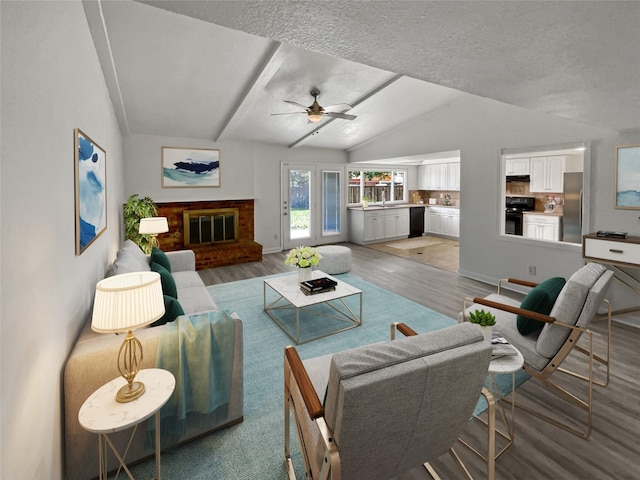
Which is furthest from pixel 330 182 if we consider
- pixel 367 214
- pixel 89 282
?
pixel 89 282

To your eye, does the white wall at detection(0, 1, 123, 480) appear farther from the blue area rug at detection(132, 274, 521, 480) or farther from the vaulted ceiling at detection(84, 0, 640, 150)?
the blue area rug at detection(132, 274, 521, 480)

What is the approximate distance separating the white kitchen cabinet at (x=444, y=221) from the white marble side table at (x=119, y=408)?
8.39m

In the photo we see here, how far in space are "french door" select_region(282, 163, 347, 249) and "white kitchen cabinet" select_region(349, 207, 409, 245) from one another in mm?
328

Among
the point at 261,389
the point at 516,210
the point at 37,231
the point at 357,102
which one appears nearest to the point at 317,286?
the point at 261,389

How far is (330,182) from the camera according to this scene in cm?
809

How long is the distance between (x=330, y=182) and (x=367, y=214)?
123 centimetres

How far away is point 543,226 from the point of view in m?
6.30

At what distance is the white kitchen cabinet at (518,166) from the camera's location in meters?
6.57

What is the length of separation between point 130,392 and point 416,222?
8617 mm

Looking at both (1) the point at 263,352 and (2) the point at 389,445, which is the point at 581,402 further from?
(1) the point at 263,352

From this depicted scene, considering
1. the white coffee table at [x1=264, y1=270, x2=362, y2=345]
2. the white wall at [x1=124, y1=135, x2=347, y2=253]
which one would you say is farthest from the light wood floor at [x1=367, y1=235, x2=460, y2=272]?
the white coffee table at [x1=264, y1=270, x2=362, y2=345]

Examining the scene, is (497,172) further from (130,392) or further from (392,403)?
(130,392)

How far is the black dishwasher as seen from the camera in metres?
9.06

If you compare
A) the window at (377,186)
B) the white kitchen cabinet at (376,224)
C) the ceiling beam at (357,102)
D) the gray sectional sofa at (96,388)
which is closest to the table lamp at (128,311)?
the gray sectional sofa at (96,388)
